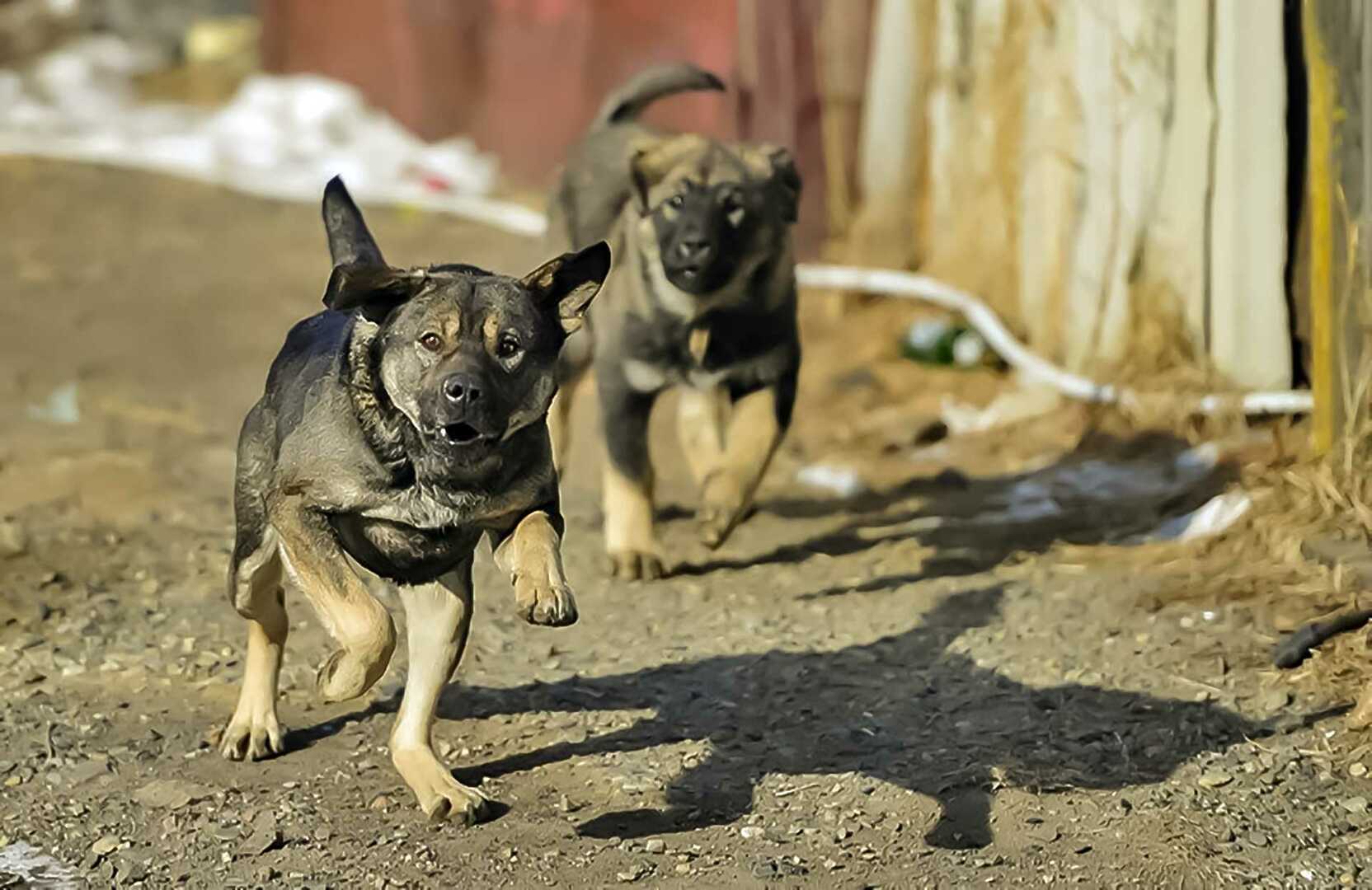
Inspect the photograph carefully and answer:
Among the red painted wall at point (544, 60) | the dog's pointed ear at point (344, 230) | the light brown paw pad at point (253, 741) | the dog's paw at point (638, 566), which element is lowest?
the light brown paw pad at point (253, 741)

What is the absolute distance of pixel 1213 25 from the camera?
7086 mm

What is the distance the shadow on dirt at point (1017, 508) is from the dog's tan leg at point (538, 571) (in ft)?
7.04

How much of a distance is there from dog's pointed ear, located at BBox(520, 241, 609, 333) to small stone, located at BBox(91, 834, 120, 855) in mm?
1368

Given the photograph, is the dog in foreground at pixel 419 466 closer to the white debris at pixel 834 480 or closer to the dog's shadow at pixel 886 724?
the dog's shadow at pixel 886 724

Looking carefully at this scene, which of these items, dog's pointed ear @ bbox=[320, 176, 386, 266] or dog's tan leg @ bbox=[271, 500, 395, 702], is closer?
dog's tan leg @ bbox=[271, 500, 395, 702]

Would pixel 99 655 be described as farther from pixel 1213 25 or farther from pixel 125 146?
pixel 125 146

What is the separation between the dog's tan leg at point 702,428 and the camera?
6793 millimetres

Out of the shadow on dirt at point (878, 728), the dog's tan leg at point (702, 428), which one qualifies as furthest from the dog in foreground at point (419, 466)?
the dog's tan leg at point (702, 428)

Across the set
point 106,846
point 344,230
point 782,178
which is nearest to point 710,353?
point 782,178

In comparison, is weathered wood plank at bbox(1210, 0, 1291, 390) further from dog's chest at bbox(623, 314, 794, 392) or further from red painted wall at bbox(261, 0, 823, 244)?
red painted wall at bbox(261, 0, 823, 244)

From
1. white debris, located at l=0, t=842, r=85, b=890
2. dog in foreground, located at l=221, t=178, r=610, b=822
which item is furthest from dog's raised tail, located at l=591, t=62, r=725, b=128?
white debris, located at l=0, t=842, r=85, b=890

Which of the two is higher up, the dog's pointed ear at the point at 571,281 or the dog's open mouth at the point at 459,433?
the dog's pointed ear at the point at 571,281

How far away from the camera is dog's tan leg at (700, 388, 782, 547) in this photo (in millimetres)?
6262

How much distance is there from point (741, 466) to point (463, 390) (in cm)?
252
